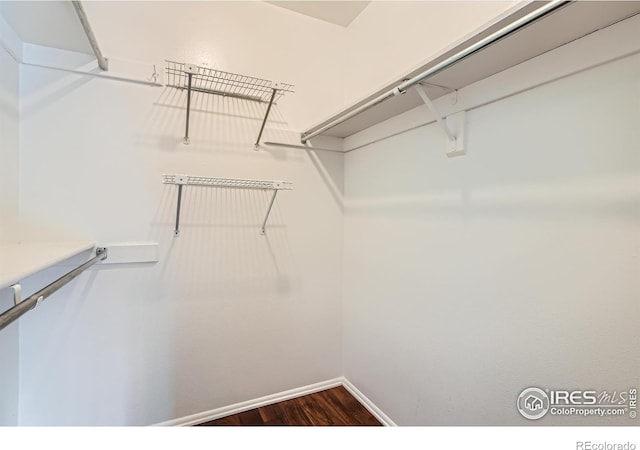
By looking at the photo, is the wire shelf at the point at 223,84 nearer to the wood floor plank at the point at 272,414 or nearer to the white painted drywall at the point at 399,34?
the white painted drywall at the point at 399,34

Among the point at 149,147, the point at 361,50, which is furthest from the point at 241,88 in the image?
the point at 361,50

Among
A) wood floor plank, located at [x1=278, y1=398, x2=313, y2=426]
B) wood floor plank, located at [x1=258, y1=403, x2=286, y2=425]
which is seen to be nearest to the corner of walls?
wood floor plank, located at [x1=258, y1=403, x2=286, y2=425]

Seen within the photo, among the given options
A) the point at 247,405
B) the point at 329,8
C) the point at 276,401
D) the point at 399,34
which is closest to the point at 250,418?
the point at 247,405

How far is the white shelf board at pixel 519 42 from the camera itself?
78 centimetres

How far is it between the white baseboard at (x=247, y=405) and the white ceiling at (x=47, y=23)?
2032mm

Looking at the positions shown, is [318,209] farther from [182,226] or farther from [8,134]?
[8,134]

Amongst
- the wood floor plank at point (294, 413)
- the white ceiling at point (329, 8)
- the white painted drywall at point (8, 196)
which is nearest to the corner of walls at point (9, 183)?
the white painted drywall at point (8, 196)

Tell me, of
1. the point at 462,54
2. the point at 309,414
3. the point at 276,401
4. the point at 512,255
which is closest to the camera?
the point at 462,54

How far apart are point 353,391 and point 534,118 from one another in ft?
6.26

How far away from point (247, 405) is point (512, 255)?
1757 mm

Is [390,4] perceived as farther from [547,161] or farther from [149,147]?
[149,147]

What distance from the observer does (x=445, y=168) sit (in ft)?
4.44

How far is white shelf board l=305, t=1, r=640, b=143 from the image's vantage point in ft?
2.56

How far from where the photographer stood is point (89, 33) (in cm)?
123
